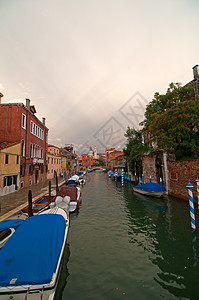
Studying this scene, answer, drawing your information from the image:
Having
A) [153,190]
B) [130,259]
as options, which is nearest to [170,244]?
[130,259]

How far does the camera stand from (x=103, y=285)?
4410 mm

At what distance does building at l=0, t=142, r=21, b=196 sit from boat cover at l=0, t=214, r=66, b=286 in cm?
1136

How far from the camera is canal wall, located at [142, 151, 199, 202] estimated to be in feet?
41.5

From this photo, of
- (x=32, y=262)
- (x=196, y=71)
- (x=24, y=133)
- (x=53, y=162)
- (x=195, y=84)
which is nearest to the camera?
(x=32, y=262)

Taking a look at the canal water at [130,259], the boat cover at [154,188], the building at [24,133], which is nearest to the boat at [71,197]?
the canal water at [130,259]

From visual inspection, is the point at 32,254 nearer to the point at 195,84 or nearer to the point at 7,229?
the point at 7,229

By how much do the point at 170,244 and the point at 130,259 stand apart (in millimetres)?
2285

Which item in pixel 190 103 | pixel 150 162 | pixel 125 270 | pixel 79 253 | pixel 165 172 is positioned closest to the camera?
pixel 125 270

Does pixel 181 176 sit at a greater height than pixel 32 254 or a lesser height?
greater

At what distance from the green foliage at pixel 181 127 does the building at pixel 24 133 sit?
1549 centimetres

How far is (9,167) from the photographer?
15023 millimetres

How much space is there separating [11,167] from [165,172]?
16877 mm

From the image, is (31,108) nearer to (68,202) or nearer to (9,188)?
(9,188)

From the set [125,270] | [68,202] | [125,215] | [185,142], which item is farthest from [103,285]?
[185,142]
